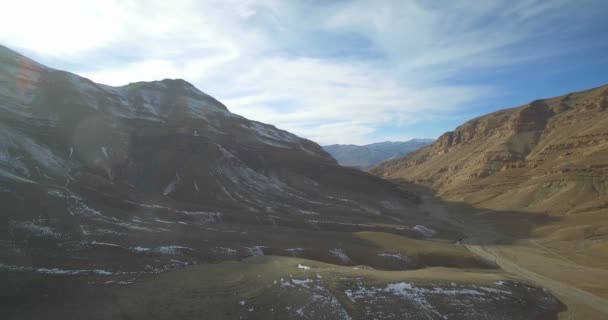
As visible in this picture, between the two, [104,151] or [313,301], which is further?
[104,151]

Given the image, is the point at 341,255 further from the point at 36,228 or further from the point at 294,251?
the point at 36,228

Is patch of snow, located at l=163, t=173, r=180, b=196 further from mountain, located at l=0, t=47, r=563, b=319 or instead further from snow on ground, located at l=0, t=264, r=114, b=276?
snow on ground, located at l=0, t=264, r=114, b=276

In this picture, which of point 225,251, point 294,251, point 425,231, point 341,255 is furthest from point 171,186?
point 425,231

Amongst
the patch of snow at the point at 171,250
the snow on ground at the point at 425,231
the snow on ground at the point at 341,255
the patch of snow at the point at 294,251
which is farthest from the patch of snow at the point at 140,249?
the snow on ground at the point at 425,231

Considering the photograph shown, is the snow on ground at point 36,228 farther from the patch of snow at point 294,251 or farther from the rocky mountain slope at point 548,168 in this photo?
the rocky mountain slope at point 548,168

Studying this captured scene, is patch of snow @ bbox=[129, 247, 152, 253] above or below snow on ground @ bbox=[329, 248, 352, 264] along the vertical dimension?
above

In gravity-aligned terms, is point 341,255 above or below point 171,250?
below

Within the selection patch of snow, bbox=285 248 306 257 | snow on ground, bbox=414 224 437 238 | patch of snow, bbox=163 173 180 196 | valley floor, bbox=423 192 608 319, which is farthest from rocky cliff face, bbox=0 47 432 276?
valley floor, bbox=423 192 608 319
